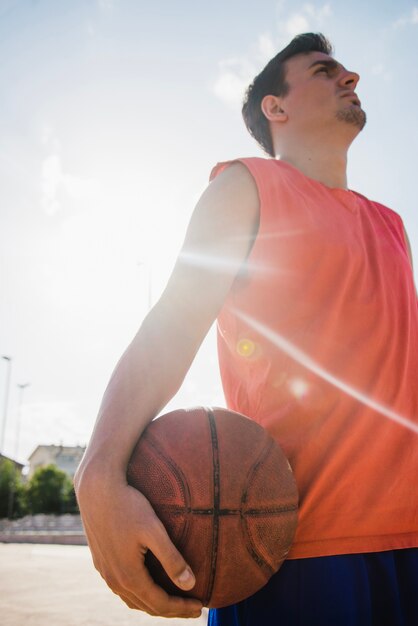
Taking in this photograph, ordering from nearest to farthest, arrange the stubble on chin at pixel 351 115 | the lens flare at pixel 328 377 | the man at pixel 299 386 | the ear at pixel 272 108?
the man at pixel 299 386, the lens flare at pixel 328 377, the stubble on chin at pixel 351 115, the ear at pixel 272 108

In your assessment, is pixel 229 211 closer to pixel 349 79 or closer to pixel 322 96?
pixel 322 96

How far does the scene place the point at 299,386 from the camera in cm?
159

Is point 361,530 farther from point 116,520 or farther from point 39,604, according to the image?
point 39,604

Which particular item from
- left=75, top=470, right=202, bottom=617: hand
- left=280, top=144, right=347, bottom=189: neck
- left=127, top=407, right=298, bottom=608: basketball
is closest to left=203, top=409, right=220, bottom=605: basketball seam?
left=127, top=407, right=298, bottom=608: basketball

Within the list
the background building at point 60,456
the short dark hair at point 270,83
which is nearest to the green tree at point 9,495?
the background building at point 60,456

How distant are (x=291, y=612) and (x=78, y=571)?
1464cm

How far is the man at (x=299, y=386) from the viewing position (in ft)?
4.25

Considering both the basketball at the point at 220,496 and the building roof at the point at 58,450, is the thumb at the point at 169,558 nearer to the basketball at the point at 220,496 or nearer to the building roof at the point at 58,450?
the basketball at the point at 220,496

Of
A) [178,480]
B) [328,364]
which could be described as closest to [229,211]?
[328,364]

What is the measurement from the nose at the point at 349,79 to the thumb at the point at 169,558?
2096 millimetres

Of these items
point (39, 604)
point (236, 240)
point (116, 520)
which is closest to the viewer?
point (116, 520)

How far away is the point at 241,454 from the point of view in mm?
1530

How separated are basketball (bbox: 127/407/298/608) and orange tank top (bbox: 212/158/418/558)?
0.29ft

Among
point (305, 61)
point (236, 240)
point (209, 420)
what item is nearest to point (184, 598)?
point (209, 420)
